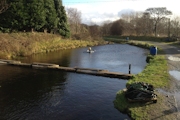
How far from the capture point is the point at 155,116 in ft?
30.7

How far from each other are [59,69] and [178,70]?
11430 mm

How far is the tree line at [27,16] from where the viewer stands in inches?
1398

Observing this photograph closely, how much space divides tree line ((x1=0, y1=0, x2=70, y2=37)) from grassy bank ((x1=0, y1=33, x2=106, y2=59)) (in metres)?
2.30

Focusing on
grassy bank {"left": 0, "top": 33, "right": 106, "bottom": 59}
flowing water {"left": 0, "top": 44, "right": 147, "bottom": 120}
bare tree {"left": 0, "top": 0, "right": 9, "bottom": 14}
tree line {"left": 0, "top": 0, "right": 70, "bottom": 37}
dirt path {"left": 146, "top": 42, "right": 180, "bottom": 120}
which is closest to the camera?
dirt path {"left": 146, "top": 42, "right": 180, "bottom": 120}

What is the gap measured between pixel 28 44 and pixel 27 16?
6611mm

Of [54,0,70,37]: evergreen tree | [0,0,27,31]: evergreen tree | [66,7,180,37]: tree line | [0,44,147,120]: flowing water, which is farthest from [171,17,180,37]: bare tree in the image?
[0,44,147,120]: flowing water


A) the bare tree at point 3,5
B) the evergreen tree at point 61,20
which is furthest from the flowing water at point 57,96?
the evergreen tree at point 61,20

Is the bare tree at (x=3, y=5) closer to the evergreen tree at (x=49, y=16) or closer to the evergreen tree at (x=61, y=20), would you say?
the evergreen tree at (x=49, y=16)

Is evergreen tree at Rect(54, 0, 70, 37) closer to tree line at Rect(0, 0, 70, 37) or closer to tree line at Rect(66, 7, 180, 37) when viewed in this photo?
tree line at Rect(0, 0, 70, 37)

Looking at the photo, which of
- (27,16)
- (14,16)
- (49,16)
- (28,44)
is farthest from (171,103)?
(49,16)

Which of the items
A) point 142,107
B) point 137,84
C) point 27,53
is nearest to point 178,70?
point 137,84

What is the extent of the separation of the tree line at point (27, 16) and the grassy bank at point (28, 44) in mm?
2300

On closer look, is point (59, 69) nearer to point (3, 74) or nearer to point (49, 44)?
point (3, 74)

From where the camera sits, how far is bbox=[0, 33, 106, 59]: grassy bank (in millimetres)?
29555
